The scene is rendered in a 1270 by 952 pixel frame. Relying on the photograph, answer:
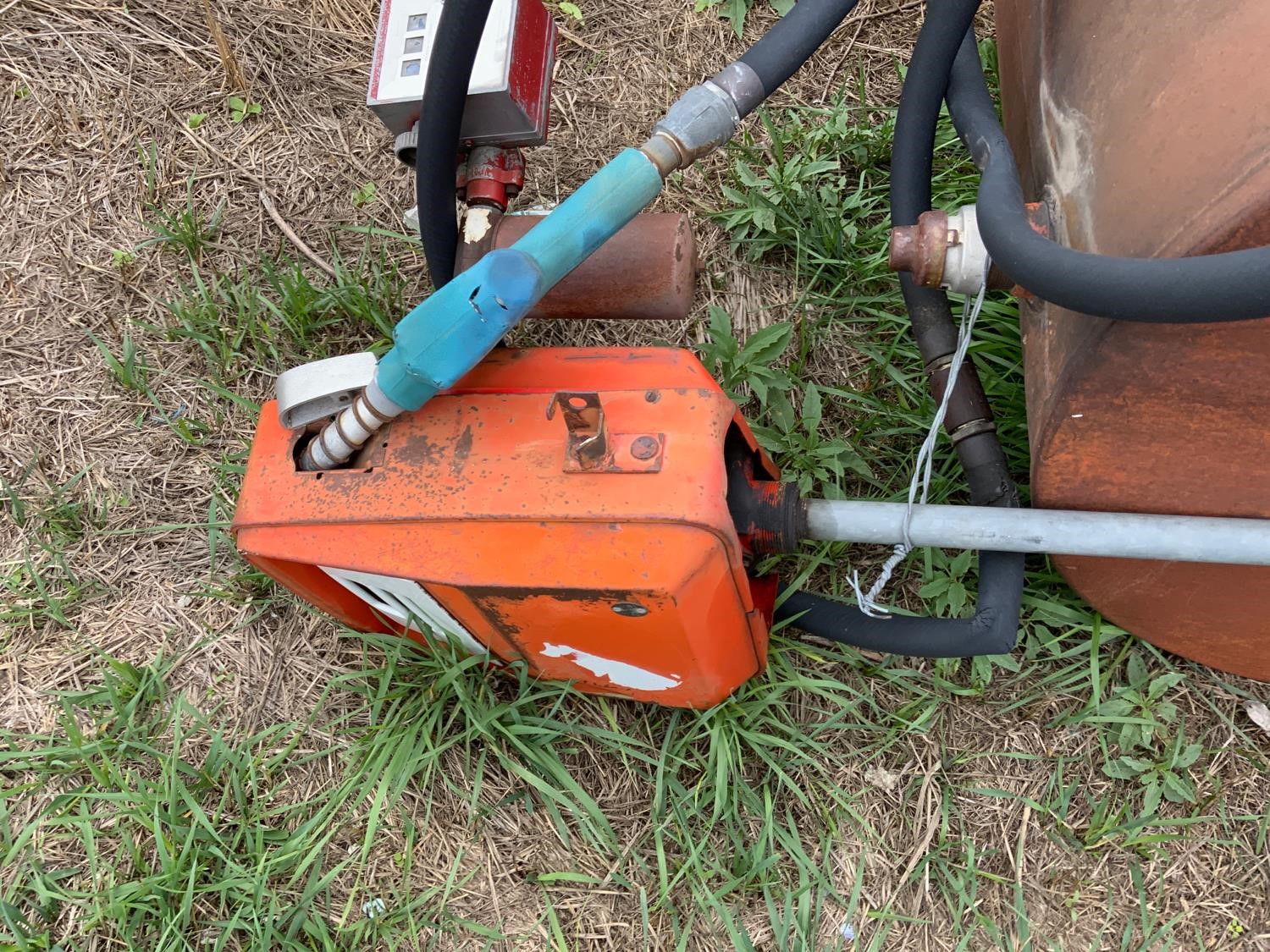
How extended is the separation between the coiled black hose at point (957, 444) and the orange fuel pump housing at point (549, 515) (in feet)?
0.81

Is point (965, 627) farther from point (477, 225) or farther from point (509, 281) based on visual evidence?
point (477, 225)

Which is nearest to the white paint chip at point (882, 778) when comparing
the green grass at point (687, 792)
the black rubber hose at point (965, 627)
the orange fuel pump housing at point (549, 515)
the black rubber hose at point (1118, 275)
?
the green grass at point (687, 792)

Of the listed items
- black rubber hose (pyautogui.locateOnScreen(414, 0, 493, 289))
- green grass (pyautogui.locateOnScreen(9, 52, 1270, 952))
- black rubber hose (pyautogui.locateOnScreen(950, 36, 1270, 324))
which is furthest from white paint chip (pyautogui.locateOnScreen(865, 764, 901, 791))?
black rubber hose (pyautogui.locateOnScreen(414, 0, 493, 289))

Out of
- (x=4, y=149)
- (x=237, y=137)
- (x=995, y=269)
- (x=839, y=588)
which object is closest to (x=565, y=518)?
(x=995, y=269)

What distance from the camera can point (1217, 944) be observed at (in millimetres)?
1475

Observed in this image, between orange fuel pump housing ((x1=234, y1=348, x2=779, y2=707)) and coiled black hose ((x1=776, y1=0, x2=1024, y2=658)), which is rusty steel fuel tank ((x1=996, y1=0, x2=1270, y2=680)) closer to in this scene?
coiled black hose ((x1=776, y1=0, x2=1024, y2=658))

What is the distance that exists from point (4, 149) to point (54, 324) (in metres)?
0.42

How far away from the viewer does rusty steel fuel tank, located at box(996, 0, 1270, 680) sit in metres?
0.88

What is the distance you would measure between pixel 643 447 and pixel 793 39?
0.53 meters

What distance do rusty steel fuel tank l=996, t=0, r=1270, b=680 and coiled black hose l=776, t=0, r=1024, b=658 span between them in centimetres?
12

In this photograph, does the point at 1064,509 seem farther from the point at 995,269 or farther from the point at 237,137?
the point at 237,137

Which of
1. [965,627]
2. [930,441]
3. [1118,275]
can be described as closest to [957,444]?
[930,441]

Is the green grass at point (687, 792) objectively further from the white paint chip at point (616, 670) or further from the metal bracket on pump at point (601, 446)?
the metal bracket on pump at point (601, 446)

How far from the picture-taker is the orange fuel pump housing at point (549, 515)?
112 centimetres
